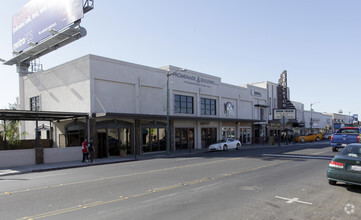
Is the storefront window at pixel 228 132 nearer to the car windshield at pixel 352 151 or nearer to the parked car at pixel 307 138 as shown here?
the parked car at pixel 307 138

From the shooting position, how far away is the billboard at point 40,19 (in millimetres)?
22250

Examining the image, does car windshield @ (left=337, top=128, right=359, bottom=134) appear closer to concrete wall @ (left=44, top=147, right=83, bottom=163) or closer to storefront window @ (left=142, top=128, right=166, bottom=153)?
storefront window @ (left=142, top=128, right=166, bottom=153)

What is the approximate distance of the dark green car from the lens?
799cm

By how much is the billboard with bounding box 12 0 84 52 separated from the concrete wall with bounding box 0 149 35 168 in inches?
425

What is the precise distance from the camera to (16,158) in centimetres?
1761

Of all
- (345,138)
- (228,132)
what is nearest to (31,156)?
(345,138)

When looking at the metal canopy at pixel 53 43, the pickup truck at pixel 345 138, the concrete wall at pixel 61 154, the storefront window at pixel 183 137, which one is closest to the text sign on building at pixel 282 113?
the storefront window at pixel 183 137

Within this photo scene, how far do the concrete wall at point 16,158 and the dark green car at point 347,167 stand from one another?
17.5 m

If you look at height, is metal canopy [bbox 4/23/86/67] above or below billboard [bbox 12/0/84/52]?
below

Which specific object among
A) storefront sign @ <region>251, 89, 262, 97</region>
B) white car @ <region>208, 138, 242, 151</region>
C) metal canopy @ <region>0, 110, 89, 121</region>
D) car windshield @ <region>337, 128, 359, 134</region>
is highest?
storefront sign @ <region>251, 89, 262, 97</region>

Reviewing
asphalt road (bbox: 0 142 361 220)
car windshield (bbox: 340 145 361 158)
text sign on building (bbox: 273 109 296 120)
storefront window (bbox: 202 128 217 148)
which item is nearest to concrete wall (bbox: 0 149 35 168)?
asphalt road (bbox: 0 142 361 220)

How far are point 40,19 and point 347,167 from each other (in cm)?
2648

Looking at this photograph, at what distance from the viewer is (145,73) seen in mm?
26328

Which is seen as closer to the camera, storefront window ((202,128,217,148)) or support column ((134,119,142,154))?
support column ((134,119,142,154))
